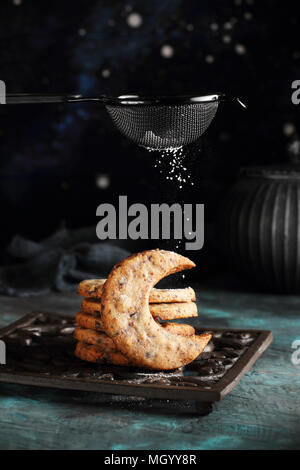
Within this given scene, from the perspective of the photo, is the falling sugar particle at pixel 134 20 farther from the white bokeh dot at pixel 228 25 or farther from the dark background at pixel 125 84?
the white bokeh dot at pixel 228 25

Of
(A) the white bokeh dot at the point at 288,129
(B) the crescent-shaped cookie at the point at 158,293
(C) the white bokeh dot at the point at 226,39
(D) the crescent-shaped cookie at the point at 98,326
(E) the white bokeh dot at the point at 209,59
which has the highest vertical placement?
(C) the white bokeh dot at the point at 226,39

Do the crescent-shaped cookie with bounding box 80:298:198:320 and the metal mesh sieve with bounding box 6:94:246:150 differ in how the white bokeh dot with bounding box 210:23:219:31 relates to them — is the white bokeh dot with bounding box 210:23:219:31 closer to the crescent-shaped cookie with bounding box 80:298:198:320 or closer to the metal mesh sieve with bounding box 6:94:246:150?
the metal mesh sieve with bounding box 6:94:246:150

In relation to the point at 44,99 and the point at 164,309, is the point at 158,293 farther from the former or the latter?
the point at 44,99

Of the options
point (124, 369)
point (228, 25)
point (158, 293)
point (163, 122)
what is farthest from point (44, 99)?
point (228, 25)

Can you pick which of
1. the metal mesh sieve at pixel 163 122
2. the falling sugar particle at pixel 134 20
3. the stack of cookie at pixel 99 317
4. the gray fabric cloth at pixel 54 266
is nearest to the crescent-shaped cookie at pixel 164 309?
the stack of cookie at pixel 99 317

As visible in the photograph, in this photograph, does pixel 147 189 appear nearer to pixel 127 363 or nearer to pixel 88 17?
pixel 88 17
